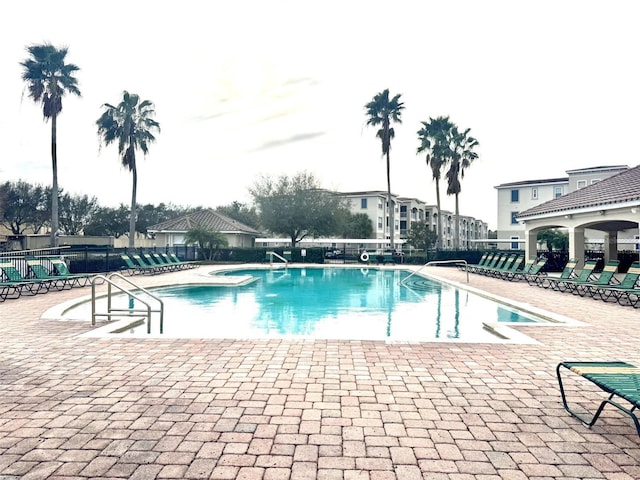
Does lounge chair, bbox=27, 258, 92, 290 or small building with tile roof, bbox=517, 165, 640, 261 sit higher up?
small building with tile roof, bbox=517, 165, 640, 261

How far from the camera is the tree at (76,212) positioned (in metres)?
53.0

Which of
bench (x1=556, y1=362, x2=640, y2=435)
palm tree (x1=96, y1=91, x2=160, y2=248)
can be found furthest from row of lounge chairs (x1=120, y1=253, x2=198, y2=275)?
bench (x1=556, y1=362, x2=640, y2=435)

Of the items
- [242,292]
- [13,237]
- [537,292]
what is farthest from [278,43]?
[13,237]

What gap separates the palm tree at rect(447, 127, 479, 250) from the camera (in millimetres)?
35250

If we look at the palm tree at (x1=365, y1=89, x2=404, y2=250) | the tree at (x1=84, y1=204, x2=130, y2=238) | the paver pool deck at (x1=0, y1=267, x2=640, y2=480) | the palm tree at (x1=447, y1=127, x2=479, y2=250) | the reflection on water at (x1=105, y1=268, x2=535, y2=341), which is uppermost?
the palm tree at (x1=365, y1=89, x2=404, y2=250)

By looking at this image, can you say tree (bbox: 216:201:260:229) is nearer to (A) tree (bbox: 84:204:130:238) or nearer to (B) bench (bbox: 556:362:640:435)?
(A) tree (bbox: 84:204:130:238)

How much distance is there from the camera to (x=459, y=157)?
1396 inches

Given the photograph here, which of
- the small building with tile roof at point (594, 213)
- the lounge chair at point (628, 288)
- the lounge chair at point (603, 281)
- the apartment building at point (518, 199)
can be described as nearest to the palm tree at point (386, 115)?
the small building with tile roof at point (594, 213)

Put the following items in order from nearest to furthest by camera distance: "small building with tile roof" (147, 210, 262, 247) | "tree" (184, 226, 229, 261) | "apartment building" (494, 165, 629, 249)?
1. "tree" (184, 226, 229, 261)
2. "small building with tile roof" (147, 210, 262, 247)
3. "apartment building" (494, 165, 629, 249)

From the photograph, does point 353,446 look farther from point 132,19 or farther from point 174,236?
point 174,236

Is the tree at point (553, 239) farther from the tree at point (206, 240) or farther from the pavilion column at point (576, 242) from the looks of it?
the tree at point (206, 240)

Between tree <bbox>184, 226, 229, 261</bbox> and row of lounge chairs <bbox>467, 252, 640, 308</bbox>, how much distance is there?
19.7 m

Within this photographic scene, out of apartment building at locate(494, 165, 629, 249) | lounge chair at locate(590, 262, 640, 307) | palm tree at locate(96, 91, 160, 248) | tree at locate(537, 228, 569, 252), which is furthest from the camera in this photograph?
apartment building at locate(494, 165, 629, 249)

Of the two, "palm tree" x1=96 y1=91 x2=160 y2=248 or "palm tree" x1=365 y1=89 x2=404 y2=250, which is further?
"palm tree" x1=365 y1=89 x2=404 y2=250
